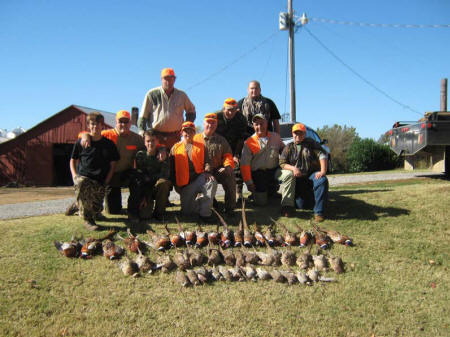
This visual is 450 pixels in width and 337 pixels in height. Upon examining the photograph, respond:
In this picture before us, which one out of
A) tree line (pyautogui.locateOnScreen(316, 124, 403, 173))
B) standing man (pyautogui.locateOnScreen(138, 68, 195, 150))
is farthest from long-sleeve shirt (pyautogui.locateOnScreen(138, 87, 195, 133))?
tree line (pyautogui.locateOnScreen(316, 124, 403, 173))

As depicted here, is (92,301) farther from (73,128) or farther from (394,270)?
(73,128)

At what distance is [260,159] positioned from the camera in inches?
272

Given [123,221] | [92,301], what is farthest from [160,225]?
[92,301]

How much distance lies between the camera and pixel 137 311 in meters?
3.82

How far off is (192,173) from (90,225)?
1919 mm

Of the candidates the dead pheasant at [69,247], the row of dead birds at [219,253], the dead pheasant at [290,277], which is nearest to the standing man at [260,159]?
the row of dead birds at [219,253]

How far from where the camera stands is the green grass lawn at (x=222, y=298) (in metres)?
3.61

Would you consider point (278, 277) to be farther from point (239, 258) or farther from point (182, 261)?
point (182, 261)

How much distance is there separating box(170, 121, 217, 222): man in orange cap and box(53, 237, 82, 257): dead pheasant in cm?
196

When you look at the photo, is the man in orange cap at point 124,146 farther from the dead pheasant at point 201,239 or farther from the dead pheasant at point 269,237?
the dead pheasant at point 269,237

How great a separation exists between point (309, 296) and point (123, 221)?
3567 mm

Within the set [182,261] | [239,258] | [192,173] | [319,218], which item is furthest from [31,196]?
[319,218]

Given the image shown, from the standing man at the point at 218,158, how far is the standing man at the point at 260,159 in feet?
1.33

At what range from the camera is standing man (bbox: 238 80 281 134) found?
7.30 meters
